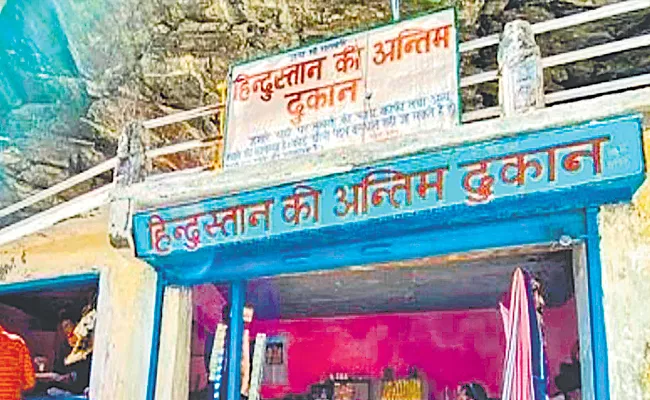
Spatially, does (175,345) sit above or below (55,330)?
below

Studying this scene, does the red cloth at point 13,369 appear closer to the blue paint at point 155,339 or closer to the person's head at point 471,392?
the blue paint at point 155,339

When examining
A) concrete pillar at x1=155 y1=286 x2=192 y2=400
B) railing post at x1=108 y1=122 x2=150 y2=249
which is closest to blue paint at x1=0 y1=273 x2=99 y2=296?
railing post at x1=108 y1=122 x2=150 y2=249

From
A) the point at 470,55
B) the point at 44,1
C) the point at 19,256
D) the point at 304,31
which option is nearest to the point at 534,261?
the point at 470,55

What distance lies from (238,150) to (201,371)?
6.70 ft

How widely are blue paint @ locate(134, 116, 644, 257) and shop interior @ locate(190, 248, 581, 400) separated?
73cm

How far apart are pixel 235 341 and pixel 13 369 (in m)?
2.39

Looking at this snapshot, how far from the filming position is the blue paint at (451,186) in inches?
204

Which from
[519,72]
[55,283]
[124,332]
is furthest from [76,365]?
[519,72]

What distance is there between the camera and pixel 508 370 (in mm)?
5625

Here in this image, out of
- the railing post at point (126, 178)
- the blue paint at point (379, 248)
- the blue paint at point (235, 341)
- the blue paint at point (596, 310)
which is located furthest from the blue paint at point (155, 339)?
the blue paint at point (596, 310)

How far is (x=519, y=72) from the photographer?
232 inches

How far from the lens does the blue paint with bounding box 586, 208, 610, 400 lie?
5.16 meters

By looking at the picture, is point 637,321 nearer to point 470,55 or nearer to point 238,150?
point 238,150

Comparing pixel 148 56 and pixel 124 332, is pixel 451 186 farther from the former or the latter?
pixel 148 56
